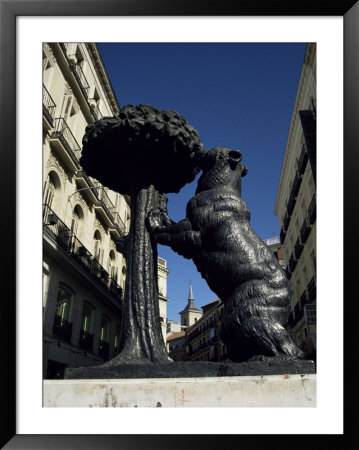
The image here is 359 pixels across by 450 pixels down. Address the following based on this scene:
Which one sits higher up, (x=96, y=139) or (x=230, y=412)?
(x=96, y=139)

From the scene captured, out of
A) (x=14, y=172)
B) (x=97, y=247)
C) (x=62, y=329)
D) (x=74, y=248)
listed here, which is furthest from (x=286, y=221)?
(x=14, y=172)

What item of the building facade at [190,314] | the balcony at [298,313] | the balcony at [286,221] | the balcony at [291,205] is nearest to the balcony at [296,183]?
the balcony at [291,205]

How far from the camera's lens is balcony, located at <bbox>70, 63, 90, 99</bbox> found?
55.3 ft

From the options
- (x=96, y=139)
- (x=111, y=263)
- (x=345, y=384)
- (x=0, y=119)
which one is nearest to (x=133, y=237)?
(x=96, y=139)

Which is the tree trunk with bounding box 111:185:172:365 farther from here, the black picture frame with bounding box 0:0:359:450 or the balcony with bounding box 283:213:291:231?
the balcony with bounding box 283:213:291:231

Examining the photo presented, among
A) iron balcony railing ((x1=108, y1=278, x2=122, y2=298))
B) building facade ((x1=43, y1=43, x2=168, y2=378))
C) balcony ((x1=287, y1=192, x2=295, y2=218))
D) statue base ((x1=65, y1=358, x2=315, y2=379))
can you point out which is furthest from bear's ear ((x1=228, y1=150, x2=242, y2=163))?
balcony ((x1=287, y1=192, x2=295, y2=218))

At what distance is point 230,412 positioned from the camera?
89.6 inches

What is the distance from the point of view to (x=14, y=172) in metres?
2.55

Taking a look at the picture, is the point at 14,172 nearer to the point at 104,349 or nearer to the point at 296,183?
the point at 104,349

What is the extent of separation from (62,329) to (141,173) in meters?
12.0

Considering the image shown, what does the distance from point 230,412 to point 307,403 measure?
0.47 m

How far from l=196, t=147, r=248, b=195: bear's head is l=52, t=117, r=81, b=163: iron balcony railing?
1225cm

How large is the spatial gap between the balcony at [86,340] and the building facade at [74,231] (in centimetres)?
4

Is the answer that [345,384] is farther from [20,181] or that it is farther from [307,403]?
[20,181]
